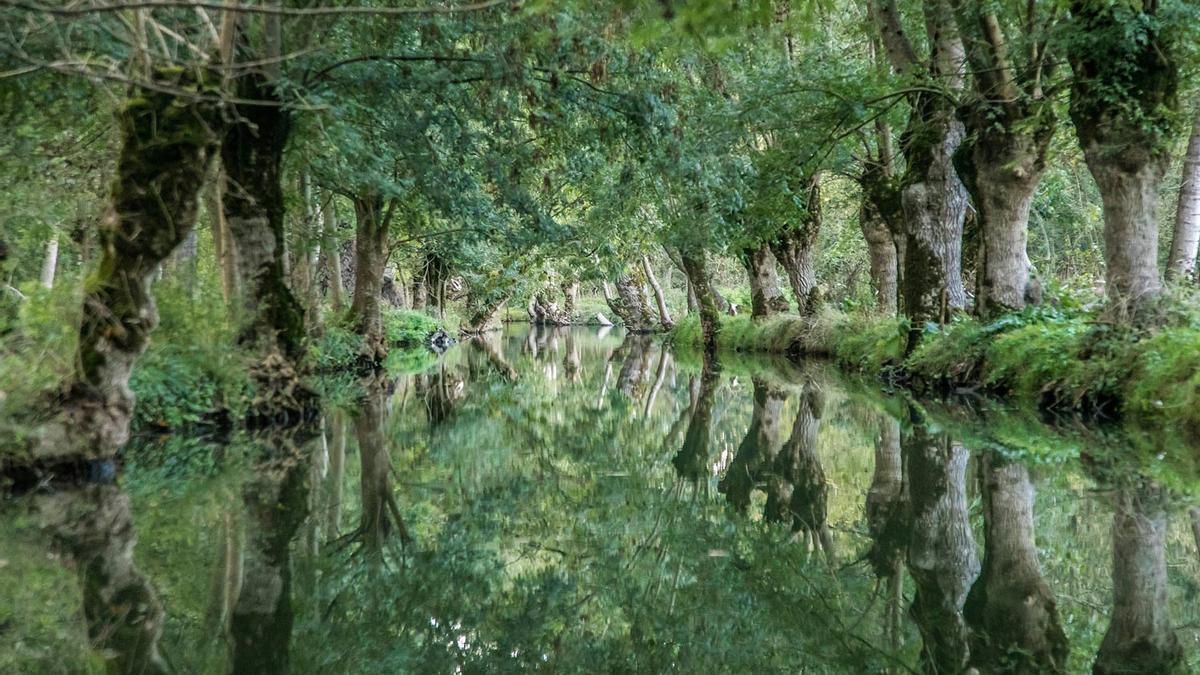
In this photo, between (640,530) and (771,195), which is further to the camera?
(771,195)

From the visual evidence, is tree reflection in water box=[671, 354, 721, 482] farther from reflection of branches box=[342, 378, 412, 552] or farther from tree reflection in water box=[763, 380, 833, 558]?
reflection of branches box=[342, 378, 412, 552]

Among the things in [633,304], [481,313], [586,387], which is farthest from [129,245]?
[481,313]

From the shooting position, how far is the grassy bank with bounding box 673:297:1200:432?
916 cm

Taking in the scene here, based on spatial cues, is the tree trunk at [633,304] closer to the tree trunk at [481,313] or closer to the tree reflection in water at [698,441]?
the tree trunk at [481,313]

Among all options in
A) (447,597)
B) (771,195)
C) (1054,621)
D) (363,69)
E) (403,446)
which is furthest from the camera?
(771,195)

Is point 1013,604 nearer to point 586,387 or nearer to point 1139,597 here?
point 1139,597

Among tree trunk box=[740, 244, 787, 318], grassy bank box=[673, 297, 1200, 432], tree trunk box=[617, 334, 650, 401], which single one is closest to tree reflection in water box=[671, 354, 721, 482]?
tree trunk box=[617, 334, 650, 401]

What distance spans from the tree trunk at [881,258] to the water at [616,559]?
37.7 feet

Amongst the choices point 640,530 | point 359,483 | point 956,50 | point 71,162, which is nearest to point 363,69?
point 71,162

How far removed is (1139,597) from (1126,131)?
24.7 feet

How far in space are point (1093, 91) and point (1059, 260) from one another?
25.2 meters

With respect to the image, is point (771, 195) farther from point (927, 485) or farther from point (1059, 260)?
point (1059, 260)

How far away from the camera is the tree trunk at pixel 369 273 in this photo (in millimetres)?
21328

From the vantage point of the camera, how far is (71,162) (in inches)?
430
